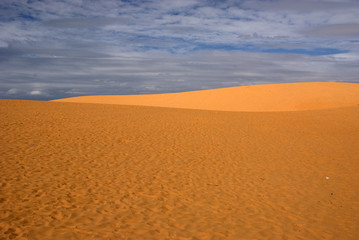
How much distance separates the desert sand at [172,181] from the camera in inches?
270

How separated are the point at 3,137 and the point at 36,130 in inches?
79.1

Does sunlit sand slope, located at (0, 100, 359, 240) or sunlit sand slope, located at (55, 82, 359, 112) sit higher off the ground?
sunlit sand slope, located at (55, 82, 359, 112)

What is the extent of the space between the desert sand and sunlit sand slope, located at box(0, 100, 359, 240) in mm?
40

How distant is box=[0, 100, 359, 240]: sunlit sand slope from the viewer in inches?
270

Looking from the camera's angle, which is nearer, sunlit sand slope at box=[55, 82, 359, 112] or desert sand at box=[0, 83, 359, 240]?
desert sand at box=[0, 83, 359, 240]

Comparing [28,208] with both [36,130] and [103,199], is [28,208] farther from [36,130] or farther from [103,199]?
[36,130]

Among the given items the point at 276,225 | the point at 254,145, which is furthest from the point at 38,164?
the point at 254,145

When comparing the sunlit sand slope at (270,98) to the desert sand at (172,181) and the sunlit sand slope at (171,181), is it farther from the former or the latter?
the desert sand at (172,181)

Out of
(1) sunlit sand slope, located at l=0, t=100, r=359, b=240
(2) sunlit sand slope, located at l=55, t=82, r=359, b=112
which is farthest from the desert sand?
(2) sunlit sand slope, located at l=55, t=82, r=359, b=112

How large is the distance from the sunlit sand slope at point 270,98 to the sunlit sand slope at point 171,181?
22.0m

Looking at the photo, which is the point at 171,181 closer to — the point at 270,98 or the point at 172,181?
the point at 172,181

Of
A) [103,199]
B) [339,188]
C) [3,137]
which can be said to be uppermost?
[3,137]

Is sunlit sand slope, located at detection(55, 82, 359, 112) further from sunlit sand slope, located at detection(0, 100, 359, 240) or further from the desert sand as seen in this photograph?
the desert sand

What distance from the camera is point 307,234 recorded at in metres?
6.84
